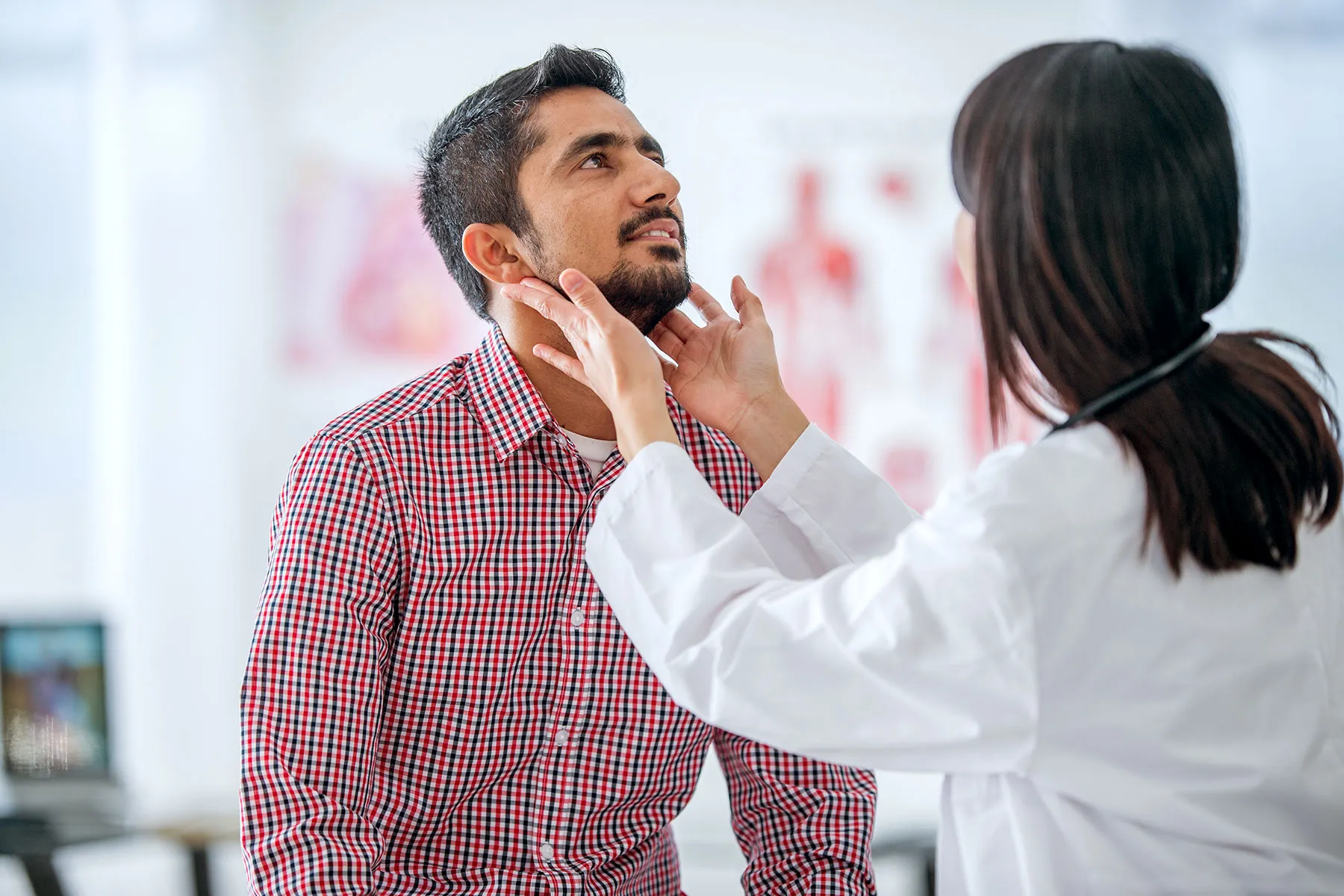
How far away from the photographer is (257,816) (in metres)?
1.12

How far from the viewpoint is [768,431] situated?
4.52 ft

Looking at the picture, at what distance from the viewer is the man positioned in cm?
117

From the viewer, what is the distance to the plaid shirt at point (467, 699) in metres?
1.16

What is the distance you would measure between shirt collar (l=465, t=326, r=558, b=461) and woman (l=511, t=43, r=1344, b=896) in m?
0.40

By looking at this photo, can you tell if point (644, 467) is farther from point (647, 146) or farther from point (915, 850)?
point (915, 850)

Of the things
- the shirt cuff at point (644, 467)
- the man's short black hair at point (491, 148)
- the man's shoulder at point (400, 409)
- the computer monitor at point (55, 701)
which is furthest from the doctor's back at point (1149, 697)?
the computer monitor at point (55, 701)

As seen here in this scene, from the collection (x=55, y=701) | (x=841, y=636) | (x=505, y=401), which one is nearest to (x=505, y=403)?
(x=505, y=401)

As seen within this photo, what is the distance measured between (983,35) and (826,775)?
2.28 m

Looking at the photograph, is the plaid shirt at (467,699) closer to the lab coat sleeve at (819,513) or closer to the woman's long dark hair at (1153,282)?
the lab coat sleeve at (819,513)

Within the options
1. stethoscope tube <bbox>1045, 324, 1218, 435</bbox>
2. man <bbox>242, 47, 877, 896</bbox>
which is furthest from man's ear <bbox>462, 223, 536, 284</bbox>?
stethoscope tube <bbox>1045, 324, 1218, 435</bbox>

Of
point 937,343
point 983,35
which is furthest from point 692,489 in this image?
point 983,35

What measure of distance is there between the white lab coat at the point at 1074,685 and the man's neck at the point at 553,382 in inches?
19.4

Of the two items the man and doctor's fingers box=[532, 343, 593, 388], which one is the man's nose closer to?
the man

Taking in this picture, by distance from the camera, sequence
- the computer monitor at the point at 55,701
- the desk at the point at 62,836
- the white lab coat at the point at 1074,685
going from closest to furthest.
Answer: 1. the white lab coat at the point at 1074,685
2. the desk at the point at 62,836
3. the computer monitor at the point at 55,701
